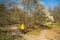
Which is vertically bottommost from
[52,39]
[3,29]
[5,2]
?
[52,39]

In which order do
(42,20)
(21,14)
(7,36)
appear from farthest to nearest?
(42,20) → (21,14) → (7,36)

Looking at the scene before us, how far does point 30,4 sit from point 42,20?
2.81m

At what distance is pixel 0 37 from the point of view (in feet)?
24.2

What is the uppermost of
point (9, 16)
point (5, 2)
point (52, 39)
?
point (5, 2)

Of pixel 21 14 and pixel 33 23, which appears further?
pixel 33 23

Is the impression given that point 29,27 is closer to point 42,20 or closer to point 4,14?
point 42,20

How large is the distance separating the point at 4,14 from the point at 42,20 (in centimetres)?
677

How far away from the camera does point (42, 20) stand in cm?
1345

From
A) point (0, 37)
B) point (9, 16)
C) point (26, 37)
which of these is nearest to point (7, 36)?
point (0, 37)

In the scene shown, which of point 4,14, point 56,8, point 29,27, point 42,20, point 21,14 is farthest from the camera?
point 56,8

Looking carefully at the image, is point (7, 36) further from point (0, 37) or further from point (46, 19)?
point (46, 19)

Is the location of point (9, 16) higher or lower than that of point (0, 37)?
higher

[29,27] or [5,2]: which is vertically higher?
[5,2]

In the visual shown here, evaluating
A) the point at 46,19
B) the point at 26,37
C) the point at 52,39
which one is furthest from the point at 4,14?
the point at 46,19
